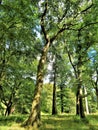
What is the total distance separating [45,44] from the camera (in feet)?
55.6

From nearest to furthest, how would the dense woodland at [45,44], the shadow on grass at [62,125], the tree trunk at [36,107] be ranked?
the tree trunk at [36,107] < the shadow on grass at [62,125] < the dense woodland at [45,44]

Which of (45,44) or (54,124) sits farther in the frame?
(45,44)

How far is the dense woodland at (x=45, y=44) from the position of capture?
604 inches

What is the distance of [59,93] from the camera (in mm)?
48969

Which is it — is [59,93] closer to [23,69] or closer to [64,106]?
[64,106]

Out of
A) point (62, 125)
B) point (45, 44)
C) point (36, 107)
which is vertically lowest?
point (62, 125)

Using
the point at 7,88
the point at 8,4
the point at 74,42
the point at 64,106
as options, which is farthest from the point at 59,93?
the point at 8,4

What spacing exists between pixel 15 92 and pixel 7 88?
319cm

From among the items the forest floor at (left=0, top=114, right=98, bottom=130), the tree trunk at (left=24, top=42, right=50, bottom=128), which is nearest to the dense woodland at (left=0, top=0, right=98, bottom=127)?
the tree trunk at (left=24, top=42, right=50, bottom=128)

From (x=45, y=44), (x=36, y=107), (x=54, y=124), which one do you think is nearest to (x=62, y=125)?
(x=54, y=124)

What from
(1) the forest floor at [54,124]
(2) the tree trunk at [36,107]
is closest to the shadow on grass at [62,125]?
(1) the forest floor at [54,124]

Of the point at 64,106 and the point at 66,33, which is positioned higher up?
the point at 66,33

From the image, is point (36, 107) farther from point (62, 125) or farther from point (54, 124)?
point (62, 125)

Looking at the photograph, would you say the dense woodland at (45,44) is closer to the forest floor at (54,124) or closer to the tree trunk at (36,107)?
the tree trunk at (36,107)
